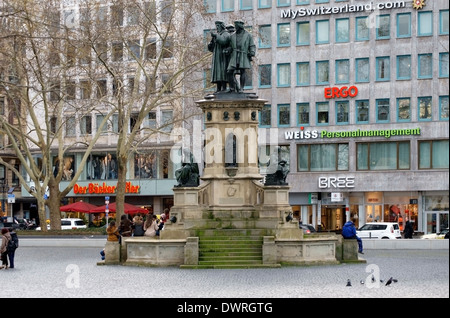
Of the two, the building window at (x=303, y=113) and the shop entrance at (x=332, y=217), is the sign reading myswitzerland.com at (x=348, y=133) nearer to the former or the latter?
the building window at (x=303, y=113)

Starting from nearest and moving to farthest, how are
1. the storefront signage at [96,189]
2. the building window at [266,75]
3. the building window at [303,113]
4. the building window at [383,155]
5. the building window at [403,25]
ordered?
the building window at [403,25], the building window at [383,155], the building window at [303,113], the building window at [266,75], the storefront signage at [96,189]

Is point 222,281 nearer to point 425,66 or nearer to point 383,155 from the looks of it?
point 383,155

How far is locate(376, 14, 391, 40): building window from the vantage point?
6406 cm

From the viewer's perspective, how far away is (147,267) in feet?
91.8

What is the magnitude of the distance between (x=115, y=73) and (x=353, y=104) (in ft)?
67.3

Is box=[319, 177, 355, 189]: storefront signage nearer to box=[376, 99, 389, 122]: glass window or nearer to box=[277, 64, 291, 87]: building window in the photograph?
box=[376, 99, 389, 122]: glass window

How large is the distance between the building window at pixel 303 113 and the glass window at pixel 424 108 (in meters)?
7.56

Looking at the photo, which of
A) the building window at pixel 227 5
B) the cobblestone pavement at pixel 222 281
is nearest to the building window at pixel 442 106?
the building window at pixel 227 5

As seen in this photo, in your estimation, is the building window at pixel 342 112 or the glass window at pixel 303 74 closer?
the building window at pixel 342 112

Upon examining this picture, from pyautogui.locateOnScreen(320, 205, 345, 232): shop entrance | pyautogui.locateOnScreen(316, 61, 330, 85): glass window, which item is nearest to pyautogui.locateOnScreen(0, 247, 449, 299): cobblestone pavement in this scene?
pyautogui.locateOnScreen(320, 205, 345, 232): shop entrance

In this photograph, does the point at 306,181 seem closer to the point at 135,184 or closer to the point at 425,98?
the point at 425,98

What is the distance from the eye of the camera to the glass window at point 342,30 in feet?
214

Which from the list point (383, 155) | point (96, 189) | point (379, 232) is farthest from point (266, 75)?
point (379, 232)

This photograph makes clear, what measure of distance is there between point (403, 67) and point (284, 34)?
8325 millimetres
